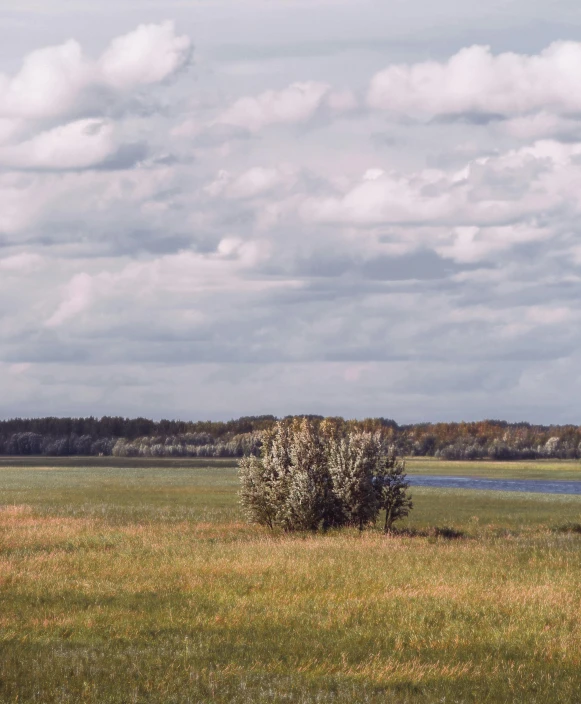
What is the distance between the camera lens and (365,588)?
2302 cm

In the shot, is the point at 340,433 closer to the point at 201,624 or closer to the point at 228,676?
the point at 201,624

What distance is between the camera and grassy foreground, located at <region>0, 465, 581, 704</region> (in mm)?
14117

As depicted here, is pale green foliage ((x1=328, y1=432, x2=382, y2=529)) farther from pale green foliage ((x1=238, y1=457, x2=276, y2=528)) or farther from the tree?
pale green foliage ((x1=238, y1=457, x2=276, y2=528))

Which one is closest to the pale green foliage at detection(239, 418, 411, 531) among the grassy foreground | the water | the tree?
the tree

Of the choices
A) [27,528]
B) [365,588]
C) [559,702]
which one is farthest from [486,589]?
[27,528]

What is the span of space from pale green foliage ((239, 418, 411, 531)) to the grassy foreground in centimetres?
235

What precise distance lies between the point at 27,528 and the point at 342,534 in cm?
1445

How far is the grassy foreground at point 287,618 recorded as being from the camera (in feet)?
46.3

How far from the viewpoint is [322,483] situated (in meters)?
40.6

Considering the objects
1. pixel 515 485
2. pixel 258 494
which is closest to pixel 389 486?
pixel 258 494

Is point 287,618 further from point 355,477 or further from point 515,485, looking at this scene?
point 515,485

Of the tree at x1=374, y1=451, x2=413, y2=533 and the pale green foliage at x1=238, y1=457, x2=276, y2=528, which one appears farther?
the pale green foliage at x1=238, y1=457, x2=276, y2=528

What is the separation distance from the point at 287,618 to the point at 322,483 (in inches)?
836

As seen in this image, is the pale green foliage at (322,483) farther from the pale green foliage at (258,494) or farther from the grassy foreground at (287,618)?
the grassy foreground at (287,618)
